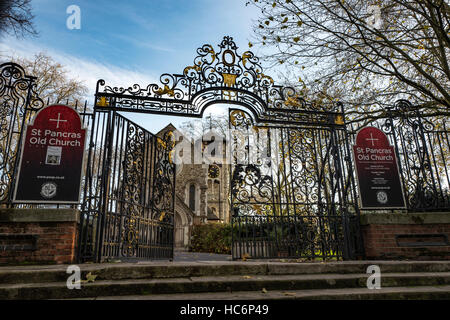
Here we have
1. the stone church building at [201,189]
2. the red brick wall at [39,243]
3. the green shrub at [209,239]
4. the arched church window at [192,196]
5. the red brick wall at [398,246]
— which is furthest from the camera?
the arched church window at [192,196]

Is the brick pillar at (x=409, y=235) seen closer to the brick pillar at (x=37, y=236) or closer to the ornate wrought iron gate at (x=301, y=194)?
the ornate wrought iron gate at (x=301, y=194)

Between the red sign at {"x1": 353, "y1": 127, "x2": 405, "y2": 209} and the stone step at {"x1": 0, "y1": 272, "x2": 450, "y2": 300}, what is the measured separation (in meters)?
2.60

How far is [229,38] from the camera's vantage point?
7.54 m

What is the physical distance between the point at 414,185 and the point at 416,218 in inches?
35.7

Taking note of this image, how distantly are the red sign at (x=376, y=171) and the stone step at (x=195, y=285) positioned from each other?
2.60m

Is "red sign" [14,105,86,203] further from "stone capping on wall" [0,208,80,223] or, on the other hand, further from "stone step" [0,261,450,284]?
"stone step" [0,261,450,284]

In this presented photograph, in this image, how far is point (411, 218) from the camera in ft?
20.7

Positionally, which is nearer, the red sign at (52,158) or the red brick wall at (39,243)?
the red brick wall at (39,243)

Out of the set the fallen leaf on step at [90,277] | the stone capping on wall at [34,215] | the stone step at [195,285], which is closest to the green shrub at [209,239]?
the stone capping on wall at [34,215]

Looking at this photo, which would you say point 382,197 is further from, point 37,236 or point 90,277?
point 37,236

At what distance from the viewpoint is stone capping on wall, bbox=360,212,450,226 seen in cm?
630

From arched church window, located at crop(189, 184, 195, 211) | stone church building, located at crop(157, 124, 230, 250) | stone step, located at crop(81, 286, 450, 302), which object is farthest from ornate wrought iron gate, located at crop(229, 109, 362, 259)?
arched church window, located at crop(189, 184, 195, 211)

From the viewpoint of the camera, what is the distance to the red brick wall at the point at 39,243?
196 inches
